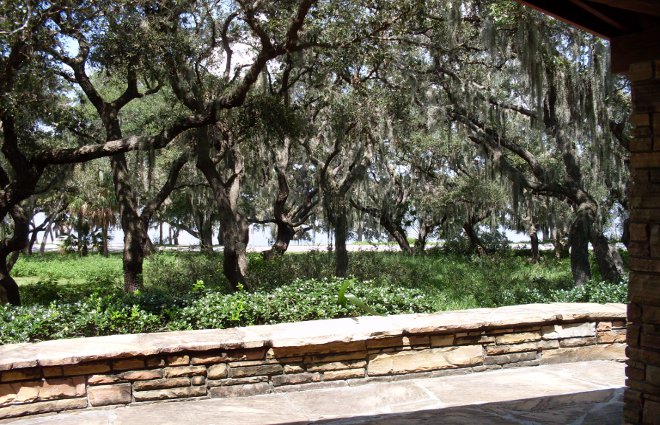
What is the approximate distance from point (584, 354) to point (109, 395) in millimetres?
3897

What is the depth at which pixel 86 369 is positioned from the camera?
4137 millimetres

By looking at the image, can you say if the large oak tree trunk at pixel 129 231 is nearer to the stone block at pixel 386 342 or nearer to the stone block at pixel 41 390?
the stone block at pixel 41 390

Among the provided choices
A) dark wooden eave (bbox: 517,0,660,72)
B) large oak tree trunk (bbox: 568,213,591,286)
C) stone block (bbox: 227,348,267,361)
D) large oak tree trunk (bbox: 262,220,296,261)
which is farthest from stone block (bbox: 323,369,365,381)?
large oak tree trunk (bbox: 262,220,296,261)

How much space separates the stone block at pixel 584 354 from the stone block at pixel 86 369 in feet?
11.5

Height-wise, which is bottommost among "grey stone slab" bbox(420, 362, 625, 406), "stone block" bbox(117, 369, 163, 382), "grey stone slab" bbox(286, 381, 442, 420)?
"grey stone slab" bbox(286, 381, 442, 420)

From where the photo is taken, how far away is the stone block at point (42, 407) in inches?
157

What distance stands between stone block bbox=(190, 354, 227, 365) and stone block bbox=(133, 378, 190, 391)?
0.14m

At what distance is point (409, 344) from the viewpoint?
486cm

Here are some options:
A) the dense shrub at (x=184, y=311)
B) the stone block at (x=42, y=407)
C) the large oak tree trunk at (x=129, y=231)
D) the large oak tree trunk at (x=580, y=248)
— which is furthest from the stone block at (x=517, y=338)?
the large oak tree trunk at (x=129, y=231)

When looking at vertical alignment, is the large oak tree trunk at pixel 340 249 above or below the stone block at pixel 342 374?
above

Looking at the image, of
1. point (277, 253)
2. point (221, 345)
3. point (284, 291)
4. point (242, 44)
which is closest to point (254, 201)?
point (277, 253)

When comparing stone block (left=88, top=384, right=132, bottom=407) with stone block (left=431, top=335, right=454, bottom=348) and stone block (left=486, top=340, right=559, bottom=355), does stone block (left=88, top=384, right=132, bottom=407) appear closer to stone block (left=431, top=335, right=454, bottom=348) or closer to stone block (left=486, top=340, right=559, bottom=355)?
stone block (left=431, top=335, right=454, bottom=348)

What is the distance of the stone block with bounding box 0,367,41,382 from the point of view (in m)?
3.96

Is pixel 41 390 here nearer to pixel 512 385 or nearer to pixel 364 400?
pixel 364 400
